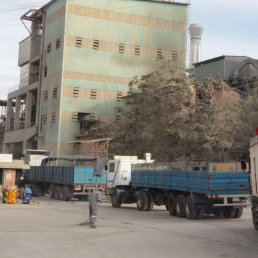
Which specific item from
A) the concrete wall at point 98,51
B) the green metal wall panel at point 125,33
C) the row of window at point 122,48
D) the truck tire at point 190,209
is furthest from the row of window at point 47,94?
the truck tire at point 190,209

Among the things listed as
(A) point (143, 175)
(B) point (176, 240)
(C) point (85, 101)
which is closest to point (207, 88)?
(A) point (143, 175)

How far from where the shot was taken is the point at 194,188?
20.4 metres

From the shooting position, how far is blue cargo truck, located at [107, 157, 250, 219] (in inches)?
776

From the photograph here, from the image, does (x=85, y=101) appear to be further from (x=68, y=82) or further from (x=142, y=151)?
(x=142, y=151)

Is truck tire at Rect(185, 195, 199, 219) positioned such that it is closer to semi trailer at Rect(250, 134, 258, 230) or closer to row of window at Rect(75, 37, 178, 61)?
semi trailer at Rect(250, 134, 258, 230)

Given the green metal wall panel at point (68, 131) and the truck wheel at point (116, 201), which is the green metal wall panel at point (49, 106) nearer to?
the green metal wall panel at point (68, 131)

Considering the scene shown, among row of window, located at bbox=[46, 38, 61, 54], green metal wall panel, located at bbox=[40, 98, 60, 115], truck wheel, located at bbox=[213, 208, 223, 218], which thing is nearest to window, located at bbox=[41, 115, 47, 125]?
green metal wall panel, located at bbox=[40, 98, 60, 115]

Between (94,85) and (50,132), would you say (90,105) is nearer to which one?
(94,85)

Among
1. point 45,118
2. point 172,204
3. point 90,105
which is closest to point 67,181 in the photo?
point 172,204

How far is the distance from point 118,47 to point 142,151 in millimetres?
22957

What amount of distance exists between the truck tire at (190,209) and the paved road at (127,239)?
1050 millimetres

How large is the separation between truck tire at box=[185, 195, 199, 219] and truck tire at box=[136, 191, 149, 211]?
4794 mm

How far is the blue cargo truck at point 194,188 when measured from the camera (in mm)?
19703

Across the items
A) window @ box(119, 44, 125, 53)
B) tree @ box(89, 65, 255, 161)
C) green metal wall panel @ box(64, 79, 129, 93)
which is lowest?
tree @ box(89, 65, 255, 161)
